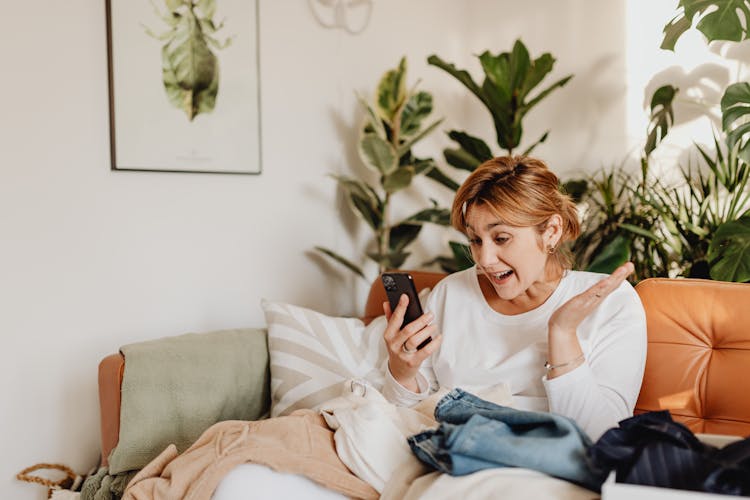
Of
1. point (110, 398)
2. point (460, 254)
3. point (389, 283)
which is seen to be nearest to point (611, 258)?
point (460, 254)

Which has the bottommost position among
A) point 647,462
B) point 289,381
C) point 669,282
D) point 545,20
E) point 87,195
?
point 289,381

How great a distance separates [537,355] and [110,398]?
3.28 feet

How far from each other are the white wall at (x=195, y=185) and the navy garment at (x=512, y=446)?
4.05 ft

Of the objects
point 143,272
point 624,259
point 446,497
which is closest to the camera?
point 446,497

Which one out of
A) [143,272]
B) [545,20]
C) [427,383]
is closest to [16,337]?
[143,272]

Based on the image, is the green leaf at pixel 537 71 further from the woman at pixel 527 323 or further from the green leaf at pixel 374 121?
the woman at pixel 527 323

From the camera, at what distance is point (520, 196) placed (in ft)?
5.40

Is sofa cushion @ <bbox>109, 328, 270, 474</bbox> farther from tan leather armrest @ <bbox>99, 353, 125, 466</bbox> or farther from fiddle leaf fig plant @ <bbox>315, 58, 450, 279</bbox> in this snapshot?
fiddle leaf fig plant @ <bbox>315, 58, 450, 279</bbox>

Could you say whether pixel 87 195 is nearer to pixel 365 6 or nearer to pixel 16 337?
pixel 16 337

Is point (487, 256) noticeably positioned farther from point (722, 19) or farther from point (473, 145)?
point (473, 145)

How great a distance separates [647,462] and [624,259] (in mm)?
1477

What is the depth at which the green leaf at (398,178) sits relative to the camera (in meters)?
2.71

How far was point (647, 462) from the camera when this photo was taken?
1045mm

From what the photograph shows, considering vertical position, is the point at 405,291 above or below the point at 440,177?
below
